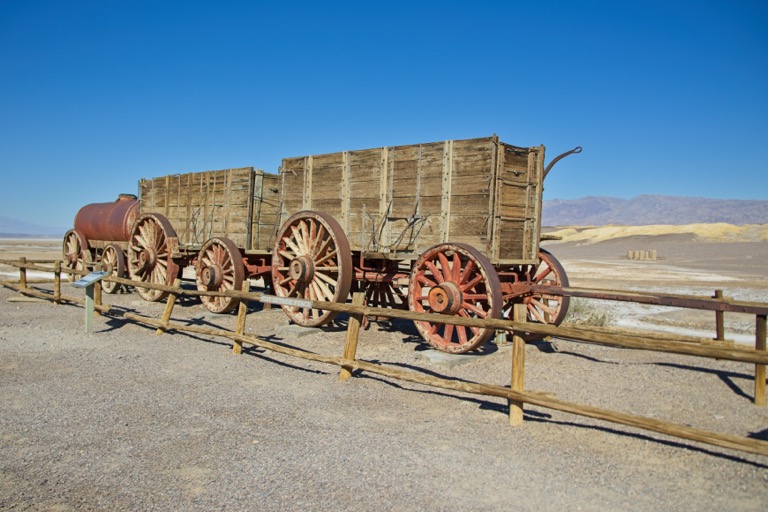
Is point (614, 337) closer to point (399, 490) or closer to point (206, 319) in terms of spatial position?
point (399, 490)

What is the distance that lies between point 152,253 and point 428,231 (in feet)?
24.2

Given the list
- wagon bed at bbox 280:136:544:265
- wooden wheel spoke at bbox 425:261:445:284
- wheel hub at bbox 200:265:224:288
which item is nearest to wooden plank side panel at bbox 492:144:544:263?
wagon bed at bbox 280:136:544:265

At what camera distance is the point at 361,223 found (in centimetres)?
871

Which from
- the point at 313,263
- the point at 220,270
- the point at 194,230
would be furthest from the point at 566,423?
the point at 194,230

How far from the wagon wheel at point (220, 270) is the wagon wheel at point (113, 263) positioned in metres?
3.66

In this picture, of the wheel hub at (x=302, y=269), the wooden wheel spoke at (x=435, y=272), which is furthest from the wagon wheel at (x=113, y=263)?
the wooden wheel spoke at (x=435, y=272)

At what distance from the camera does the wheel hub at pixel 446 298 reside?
6.94 m

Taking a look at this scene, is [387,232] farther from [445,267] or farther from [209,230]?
[209,230]

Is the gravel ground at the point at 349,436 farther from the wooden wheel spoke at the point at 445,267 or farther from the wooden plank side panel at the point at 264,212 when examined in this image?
the wooden plank side panel at the point at 264,212

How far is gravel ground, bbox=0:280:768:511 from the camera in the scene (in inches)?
141

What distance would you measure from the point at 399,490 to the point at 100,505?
5.91 ft

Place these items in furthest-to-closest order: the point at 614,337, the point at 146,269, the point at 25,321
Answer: the point at 146,269 → the point at 25,321 → the point at 614,337

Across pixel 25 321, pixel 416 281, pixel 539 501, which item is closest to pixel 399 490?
pixel 539 501

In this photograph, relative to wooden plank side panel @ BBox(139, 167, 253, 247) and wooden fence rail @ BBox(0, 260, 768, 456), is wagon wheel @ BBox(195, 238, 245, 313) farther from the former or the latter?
wooden fence rail @ BBox(0, 260, 768, 456)
